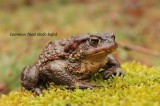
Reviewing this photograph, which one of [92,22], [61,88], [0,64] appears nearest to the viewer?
[61,88]

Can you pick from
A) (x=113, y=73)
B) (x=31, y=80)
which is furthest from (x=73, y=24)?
(x=31, y=80)

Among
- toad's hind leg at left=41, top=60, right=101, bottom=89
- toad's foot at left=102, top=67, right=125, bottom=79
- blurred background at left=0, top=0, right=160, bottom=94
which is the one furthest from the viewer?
blurred background at left=0, top=0, right=160, bottom=94

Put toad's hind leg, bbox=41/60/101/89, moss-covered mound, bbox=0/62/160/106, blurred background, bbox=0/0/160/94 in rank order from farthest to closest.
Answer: blurred background, bbox=0/0/160/94 < toad's hind leg, bbox=41/60/101/89 < moss-covered mound, bbox=0/62/160/106

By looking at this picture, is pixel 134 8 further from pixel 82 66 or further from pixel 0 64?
pixel 82 66

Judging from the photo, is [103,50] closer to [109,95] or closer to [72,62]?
[72,62]

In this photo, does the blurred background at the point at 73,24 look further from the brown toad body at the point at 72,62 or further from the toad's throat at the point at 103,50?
the toad's throat at the point at 103,50

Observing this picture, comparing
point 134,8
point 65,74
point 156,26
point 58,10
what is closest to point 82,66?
point 65,74

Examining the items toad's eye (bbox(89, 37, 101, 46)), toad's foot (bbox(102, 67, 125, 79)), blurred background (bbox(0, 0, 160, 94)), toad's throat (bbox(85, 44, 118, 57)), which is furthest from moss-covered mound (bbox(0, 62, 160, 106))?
blurred background (bbox(0, 0, 160, 94))

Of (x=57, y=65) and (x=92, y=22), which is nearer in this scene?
(x=57, y=65)

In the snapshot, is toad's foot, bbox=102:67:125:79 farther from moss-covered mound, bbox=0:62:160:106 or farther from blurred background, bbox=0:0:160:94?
blurred background, bbox=0:0:160:94
